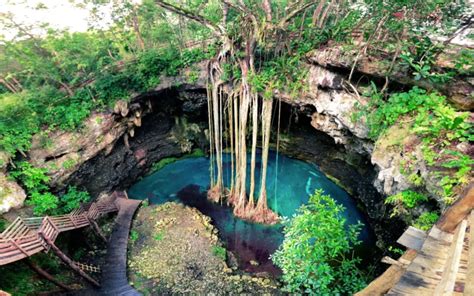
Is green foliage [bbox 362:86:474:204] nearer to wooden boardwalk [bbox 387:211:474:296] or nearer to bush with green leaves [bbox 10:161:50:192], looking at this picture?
wooden boardwalk [bbox 387:211:474:296]

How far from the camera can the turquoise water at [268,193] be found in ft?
27.9

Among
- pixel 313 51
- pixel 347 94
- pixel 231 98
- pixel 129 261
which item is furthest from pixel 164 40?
pixel 129 261

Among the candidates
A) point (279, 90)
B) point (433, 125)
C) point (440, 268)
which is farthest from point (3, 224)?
point (433, 125)

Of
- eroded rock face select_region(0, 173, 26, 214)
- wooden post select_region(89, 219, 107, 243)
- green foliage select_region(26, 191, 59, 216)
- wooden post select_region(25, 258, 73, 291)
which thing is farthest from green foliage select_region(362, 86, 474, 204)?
eroded rock face select_region(0, 173, 26, 214)

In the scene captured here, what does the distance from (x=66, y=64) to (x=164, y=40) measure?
395 centimetres

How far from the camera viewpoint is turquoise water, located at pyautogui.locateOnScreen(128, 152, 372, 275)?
8.49 m

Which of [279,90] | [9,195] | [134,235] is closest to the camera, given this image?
[9,195]

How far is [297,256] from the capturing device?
5.68 m

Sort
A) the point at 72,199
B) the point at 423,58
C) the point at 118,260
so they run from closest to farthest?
the point at 423,58 < the point at 118,260 < the point at 72,199

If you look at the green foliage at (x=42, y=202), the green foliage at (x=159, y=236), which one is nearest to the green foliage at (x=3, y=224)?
the green foliage at (x=42, y=202)

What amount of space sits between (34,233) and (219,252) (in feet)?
14.7

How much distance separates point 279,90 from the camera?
843 centimetres

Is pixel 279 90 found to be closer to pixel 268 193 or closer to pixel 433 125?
pixel 268 193

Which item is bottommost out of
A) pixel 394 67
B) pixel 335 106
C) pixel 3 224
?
pixel 3 224
